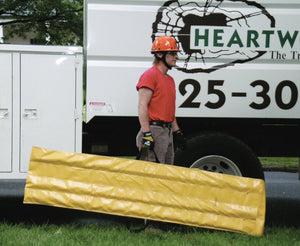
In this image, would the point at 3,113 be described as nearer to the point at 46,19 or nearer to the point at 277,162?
the point at 277,162

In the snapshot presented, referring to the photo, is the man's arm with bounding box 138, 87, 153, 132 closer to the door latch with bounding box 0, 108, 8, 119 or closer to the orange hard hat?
the orange hard hat

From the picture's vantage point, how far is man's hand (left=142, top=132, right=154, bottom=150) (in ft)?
12.8

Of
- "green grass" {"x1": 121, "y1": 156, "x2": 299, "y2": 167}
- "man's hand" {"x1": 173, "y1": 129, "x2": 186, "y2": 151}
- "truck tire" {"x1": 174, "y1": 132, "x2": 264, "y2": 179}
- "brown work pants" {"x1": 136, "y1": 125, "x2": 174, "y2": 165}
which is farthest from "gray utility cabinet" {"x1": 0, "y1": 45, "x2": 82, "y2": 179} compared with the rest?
"green grass" {"x1": 121, "y1": 156, "x2": 299, "y2": 167}

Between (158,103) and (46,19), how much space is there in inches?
447

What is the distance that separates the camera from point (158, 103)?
407cm

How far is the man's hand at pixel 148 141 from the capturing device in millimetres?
3910

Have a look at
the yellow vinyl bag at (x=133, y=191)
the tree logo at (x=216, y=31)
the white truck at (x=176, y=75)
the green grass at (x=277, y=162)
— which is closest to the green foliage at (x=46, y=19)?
the green grass at (x=277, y=162)

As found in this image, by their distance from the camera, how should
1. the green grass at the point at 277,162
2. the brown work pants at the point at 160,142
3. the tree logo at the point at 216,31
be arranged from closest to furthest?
the brown work pants at the point at 160,142, the tree logo at the point at 216,31, the green grass at the point at 277,162

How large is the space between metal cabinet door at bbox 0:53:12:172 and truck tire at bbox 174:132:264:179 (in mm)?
1861

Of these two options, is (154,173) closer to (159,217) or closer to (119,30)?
(159,217)

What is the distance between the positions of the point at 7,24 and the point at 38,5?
177 cm

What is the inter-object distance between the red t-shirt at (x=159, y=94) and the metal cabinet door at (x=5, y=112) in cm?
149

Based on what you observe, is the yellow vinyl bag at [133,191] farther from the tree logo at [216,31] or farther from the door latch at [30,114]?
the tree logo at [216,31]

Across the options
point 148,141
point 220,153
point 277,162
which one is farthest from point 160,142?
point 277,162
